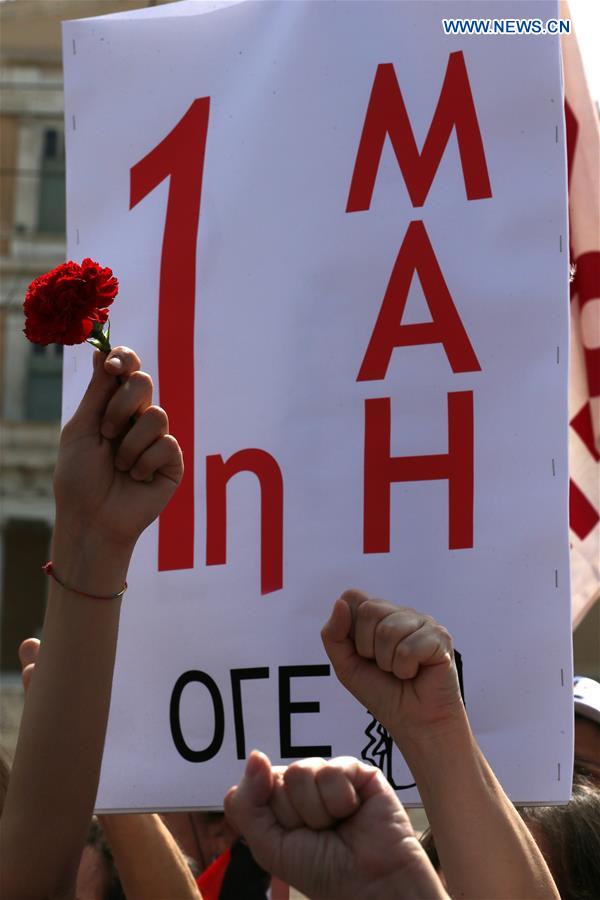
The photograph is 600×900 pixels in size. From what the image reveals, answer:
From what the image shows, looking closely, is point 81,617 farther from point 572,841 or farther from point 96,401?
point 572,841

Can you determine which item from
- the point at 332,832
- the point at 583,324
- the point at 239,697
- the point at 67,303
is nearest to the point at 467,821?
the point at 332,832

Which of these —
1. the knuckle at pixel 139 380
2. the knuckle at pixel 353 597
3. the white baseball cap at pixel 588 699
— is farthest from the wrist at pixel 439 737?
the white baseball cap at pixel 588 699

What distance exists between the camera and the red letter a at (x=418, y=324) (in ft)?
5.12

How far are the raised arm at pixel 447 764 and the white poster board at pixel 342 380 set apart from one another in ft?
0.91

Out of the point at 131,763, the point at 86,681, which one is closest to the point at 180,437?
the point at 131,763

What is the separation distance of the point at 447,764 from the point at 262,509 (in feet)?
1.78

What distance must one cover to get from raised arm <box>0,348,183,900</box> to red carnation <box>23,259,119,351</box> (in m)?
0.05

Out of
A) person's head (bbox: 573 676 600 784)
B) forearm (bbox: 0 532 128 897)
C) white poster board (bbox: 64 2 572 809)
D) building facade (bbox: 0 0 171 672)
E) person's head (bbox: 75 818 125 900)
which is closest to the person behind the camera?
forearm (bbox: 0 532 128 897)

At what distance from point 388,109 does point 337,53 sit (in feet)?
0.37

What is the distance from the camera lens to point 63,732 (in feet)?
3.83

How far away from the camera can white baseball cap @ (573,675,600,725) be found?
1943mm

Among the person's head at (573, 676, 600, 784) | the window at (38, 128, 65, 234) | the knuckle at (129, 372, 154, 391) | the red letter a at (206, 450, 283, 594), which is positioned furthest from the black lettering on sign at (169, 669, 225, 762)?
the window at (38, 128, 65, 234)

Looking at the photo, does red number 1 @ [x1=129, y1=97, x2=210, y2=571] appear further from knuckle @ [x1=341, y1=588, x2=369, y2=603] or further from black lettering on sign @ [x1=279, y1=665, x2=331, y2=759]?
knuckle @ [x1=341, y1=588, x2=369, y2=603]

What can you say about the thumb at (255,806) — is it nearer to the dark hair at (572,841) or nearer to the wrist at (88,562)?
the wrist at (88,562)
